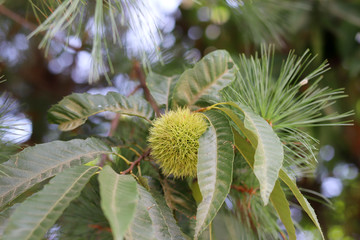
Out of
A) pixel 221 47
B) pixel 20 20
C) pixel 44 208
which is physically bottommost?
pixel 221 47

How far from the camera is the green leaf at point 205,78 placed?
2.36ft

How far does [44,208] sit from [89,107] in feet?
0.96

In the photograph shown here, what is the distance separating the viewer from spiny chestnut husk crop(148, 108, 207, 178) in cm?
66

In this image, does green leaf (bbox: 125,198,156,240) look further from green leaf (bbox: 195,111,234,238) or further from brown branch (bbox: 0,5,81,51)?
brown branch (bbox: 0,5,81,51)

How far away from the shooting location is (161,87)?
0.79 m

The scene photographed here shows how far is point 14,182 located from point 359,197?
85.9 inches

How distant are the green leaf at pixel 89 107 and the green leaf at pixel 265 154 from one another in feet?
0.80

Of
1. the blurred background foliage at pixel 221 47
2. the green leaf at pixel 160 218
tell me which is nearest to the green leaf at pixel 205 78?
the green leaf at pixel 160 218

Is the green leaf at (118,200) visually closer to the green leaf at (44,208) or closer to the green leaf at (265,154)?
the green leaf at (44,208)

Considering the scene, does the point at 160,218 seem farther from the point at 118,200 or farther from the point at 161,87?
the point at 161,87

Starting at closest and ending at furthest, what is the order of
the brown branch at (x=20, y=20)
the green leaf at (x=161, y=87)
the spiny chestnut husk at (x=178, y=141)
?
the spiny chestnut husk at (x=178, y=141) → the green leaf at (x=161, y=87) → the brown branch at (x=20, y=20)

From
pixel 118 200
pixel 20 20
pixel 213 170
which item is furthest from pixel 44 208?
pixel 20 20

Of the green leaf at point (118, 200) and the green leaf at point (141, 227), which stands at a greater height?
the green leaf at point (118, 200)

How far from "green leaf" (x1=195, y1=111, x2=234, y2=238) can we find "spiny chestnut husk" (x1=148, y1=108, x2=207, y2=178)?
6 cm
